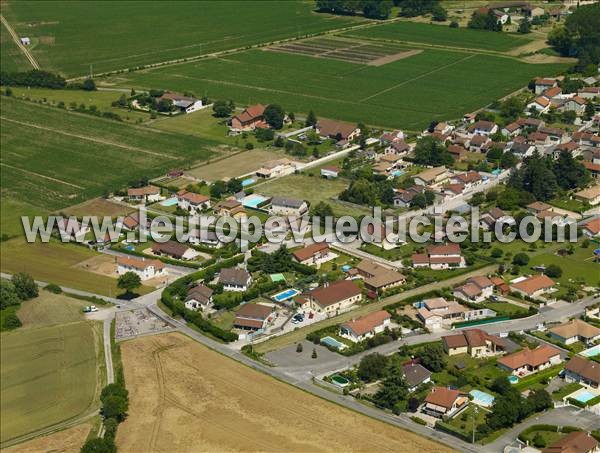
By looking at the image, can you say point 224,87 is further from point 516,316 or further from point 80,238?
point 516,316

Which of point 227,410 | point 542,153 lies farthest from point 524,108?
point 227,410

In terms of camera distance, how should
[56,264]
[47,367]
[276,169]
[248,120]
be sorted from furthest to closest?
[248,120] < [276,169] < [56,264] < [47,367]

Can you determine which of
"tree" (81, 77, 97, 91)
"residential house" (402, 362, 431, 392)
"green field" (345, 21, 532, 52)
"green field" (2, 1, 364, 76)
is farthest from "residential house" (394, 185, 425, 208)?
"green field" (2, 1, 364, 76)

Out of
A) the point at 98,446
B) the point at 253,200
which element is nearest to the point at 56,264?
the point at 253,200

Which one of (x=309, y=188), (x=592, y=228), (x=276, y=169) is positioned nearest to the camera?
(x=592, y=228)

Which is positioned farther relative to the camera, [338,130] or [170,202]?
[338,130]

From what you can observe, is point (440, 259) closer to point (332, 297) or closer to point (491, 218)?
point (491, 218)

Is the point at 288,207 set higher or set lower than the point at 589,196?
higher

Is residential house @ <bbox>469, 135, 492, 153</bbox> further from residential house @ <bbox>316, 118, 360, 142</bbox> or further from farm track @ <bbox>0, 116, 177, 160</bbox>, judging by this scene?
farm track @ <bbox>0, 116, 177, 160</bbox>
